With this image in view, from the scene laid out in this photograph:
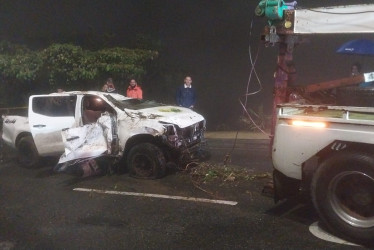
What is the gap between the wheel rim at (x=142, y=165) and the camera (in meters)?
7.18

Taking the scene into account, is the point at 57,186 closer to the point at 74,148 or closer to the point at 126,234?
the point at 74,148

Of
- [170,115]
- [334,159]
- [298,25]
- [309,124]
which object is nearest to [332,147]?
[334,159]

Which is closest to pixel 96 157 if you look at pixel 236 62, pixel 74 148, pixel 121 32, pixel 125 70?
pixel 74 148

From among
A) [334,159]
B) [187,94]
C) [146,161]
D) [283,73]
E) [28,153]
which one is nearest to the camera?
[334,159]

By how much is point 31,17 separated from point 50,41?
2323mm

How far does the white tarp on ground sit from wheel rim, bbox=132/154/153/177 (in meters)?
0.53

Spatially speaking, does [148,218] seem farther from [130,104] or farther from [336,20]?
[336,20]

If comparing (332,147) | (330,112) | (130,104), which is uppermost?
(330,112)

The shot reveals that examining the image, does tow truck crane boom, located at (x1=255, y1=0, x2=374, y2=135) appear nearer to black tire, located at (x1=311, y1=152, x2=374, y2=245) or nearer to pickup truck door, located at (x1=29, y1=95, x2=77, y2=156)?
black tire, located at (x1=311, y1=152, x2=374, y2=245)

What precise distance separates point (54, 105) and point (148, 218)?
4.11 metres

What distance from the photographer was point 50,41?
14000 millimetres

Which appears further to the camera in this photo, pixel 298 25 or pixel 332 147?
pixel 298 25

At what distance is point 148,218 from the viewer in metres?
5.34

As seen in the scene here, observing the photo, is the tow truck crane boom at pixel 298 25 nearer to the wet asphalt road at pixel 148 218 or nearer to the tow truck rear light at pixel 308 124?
the tow truck rear light at pixel 308 124
